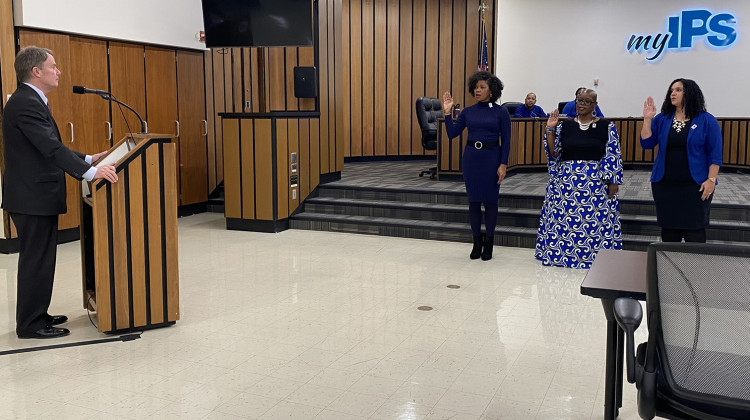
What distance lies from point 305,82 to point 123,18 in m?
2.13

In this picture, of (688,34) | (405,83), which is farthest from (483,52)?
(688,34)

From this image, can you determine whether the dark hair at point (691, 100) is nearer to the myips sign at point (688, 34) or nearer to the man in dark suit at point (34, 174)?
the man in dark suit at point (34, 174)

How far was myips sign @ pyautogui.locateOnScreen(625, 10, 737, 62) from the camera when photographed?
34.3 ft

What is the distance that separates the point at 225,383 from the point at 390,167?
801 centimetres

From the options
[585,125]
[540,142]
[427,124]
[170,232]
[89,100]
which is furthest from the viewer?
[540,142]

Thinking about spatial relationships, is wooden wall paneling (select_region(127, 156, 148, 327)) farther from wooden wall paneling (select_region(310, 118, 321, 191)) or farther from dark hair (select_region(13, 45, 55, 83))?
wooden wall paneling (select_region(310, 118, 321, 191))

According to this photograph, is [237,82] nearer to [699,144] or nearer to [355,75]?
[355,75]

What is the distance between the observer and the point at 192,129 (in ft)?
28.8

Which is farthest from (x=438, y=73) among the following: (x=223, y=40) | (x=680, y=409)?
(x=680, y=409)

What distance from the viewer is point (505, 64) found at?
38.3 feet

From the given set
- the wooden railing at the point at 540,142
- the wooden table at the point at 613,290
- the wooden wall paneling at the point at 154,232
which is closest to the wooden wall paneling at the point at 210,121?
the wooden railing at the point at 540,142

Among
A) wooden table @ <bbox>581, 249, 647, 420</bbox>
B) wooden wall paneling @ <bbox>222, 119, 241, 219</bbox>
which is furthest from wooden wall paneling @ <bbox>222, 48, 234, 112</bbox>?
wooden table @ <bbox>581, 249, 647, 420</bbox>

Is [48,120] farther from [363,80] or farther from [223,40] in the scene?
[363,80]

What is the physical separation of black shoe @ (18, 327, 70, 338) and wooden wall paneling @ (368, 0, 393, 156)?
869cm
